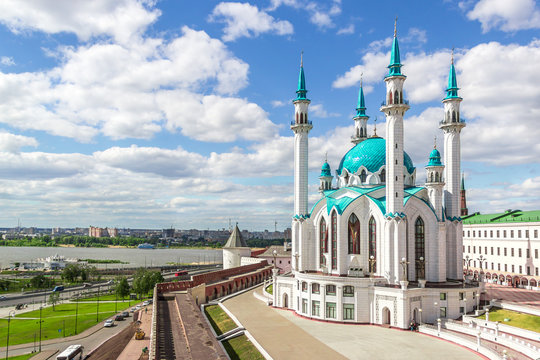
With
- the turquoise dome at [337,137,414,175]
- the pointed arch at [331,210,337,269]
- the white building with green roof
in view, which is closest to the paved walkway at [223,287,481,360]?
the pointed arch at [331,210,337,269]

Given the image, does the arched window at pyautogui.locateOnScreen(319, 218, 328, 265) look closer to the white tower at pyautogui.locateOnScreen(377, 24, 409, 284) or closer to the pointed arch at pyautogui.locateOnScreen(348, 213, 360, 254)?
the pointed arch at pyautogui.locateOnScreen(348, 213, 360, 254)

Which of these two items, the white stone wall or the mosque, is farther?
the white stone wall

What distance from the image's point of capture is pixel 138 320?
48938mm

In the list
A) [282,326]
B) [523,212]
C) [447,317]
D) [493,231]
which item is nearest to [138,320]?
[282,326]

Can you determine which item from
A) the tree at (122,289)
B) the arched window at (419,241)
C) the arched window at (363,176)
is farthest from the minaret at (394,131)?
the tree at (122,289)

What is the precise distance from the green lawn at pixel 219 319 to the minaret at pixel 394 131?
17.8 m

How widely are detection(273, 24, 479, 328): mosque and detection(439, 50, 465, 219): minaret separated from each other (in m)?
0.11

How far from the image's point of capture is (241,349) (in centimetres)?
3169

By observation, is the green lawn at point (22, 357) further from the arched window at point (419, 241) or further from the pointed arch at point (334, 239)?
the arched window at point (419, 241)

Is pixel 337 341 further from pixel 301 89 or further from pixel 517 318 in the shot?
pixel 301 89

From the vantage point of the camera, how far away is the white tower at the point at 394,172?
3944 cm

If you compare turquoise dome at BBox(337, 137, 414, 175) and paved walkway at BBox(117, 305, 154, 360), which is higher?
turquoise dome at BBox(337, 137, 414, 175)

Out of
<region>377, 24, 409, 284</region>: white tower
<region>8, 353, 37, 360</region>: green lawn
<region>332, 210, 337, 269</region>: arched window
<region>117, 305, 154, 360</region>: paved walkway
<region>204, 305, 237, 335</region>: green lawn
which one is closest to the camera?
<region>117, 305, 154, 360</region>: paved walkway

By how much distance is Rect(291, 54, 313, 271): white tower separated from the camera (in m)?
47.6
